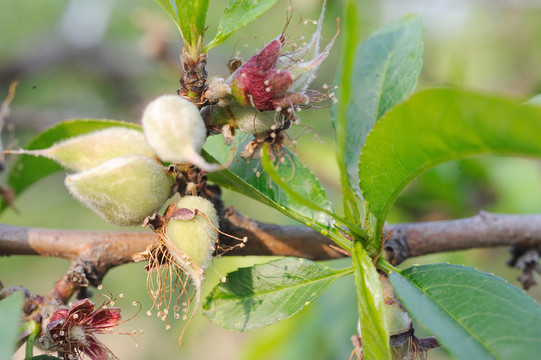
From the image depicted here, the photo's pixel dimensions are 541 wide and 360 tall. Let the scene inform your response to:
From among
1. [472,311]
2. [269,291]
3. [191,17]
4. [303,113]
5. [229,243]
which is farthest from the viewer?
[303,113]

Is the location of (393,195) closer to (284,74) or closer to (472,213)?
(284,74)

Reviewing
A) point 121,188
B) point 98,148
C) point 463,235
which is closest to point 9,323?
point 121,188

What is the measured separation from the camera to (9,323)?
3.05 ft

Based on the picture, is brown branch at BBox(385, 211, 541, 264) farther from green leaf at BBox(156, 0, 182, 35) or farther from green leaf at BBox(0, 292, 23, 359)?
green leaf at BBox(0, 292, 23, 359)

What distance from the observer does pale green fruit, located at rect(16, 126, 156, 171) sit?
4.09 ft

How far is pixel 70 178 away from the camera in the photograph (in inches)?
44.1

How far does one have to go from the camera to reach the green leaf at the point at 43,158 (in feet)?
5.18

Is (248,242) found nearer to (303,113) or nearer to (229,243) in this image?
(229,243)

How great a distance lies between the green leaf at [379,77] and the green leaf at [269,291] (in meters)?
0.25

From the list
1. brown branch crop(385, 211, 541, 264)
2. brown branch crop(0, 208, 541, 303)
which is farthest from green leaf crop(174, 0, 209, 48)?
brown branch crop(385, 211, 541, 264)

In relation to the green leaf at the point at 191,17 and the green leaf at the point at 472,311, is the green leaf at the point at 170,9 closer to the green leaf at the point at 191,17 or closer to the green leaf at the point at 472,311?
the green leaf at the point at 191,17

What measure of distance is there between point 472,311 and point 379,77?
740mm

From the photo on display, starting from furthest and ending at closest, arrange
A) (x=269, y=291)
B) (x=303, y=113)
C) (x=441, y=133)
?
(x=303, y=113), (x=269, y=291), (x=441, y=133)

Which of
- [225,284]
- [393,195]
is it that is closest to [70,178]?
[225,284]
